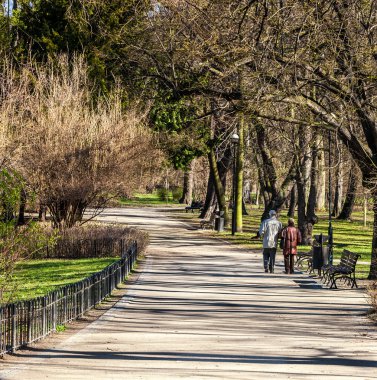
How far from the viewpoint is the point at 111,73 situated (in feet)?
151

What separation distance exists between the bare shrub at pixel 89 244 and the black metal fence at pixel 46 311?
1261cm

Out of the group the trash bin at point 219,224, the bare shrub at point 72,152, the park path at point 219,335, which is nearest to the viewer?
the park path at point 219,335

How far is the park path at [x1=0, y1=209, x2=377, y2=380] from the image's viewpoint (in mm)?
11977

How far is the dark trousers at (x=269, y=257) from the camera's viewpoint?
27.4m

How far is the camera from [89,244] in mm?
33688

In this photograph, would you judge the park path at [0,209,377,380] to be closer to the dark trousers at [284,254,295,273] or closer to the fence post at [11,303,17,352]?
the fence post at [11,303,17,352]

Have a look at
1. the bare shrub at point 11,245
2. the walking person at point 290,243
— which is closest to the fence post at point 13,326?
the bare shrub at point 11,245

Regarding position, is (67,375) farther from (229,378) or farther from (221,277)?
(221,277)

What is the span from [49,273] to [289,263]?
7.09 meters

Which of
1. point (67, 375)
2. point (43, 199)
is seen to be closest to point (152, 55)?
point (43, 199)

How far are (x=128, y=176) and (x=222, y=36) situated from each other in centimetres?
1680

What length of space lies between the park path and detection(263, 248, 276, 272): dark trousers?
881mm

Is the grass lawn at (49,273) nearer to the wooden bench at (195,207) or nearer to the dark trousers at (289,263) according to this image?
the dark trousers at (289,263)

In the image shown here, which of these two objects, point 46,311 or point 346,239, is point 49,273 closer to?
point 46,311
